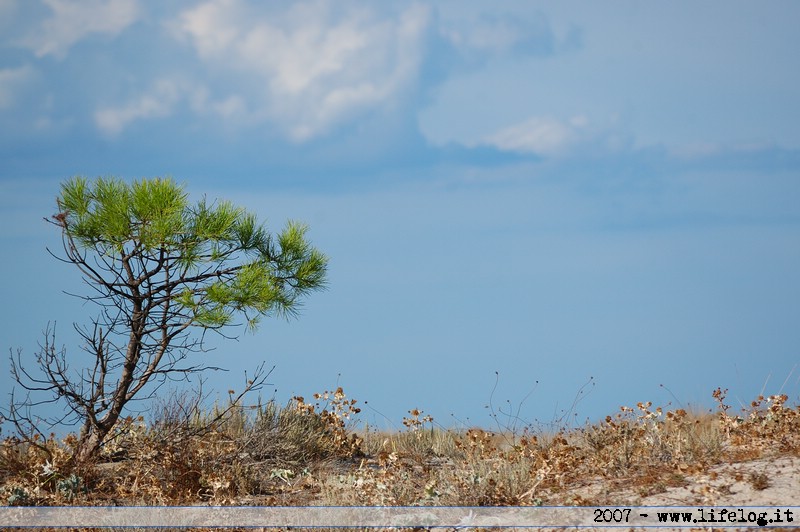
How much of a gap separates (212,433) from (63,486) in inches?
67.4

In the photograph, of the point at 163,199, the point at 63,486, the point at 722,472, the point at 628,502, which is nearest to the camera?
the point at 628,502

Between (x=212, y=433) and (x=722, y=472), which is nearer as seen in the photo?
(x=722, y=472)

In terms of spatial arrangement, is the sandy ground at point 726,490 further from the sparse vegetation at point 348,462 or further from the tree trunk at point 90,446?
the tree trunk at point 90,446

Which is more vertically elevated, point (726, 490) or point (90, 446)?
point (90, 446)

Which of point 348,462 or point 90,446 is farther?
point 348,462

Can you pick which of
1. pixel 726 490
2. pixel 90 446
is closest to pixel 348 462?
pixel 90 446

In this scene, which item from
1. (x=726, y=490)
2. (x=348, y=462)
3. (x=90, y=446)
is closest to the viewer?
(x=726, y=490)

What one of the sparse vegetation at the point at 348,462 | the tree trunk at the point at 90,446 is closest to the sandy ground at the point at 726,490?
the sparse vegetation at the point at 348,462

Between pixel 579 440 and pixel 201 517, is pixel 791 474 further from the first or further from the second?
pixel 201 517

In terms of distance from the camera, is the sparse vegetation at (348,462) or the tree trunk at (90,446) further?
the tree trunk at (90,446)

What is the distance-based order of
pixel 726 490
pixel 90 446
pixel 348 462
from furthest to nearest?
pixel 348 462
pixel 90 446
pixel 726 490

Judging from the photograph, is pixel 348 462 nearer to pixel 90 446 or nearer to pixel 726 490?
pixel 90 446

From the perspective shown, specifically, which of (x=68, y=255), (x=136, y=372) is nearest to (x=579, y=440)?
(x=136, y=372)

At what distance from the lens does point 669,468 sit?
708 centimetres
